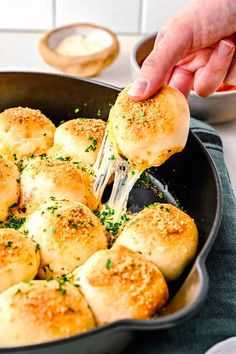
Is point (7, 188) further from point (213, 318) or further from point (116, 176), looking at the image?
point (213, 318)

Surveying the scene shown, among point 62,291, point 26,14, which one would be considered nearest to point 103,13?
point 26,14

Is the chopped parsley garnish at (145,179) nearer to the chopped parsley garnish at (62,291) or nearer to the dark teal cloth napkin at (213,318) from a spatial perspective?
the dark teal cloth napkin at (213,318)

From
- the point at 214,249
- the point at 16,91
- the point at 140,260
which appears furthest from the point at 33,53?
the point at 140,260

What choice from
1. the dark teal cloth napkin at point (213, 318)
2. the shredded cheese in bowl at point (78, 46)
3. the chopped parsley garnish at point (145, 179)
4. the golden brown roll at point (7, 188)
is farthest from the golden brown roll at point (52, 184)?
the shredded cheese in bowl at point (78, 46)

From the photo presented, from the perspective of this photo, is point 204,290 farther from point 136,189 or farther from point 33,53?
point 33,53

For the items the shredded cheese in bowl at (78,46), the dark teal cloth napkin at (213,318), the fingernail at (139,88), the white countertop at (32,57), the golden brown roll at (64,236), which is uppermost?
Answer: the fingernail at (139,88)

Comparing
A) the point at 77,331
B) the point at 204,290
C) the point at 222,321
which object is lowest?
the point at 222,321

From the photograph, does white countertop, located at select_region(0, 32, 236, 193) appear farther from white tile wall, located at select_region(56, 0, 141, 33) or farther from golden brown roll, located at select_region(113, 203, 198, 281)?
golden brown roll, located at select_region(113, 203, 198, 281)
